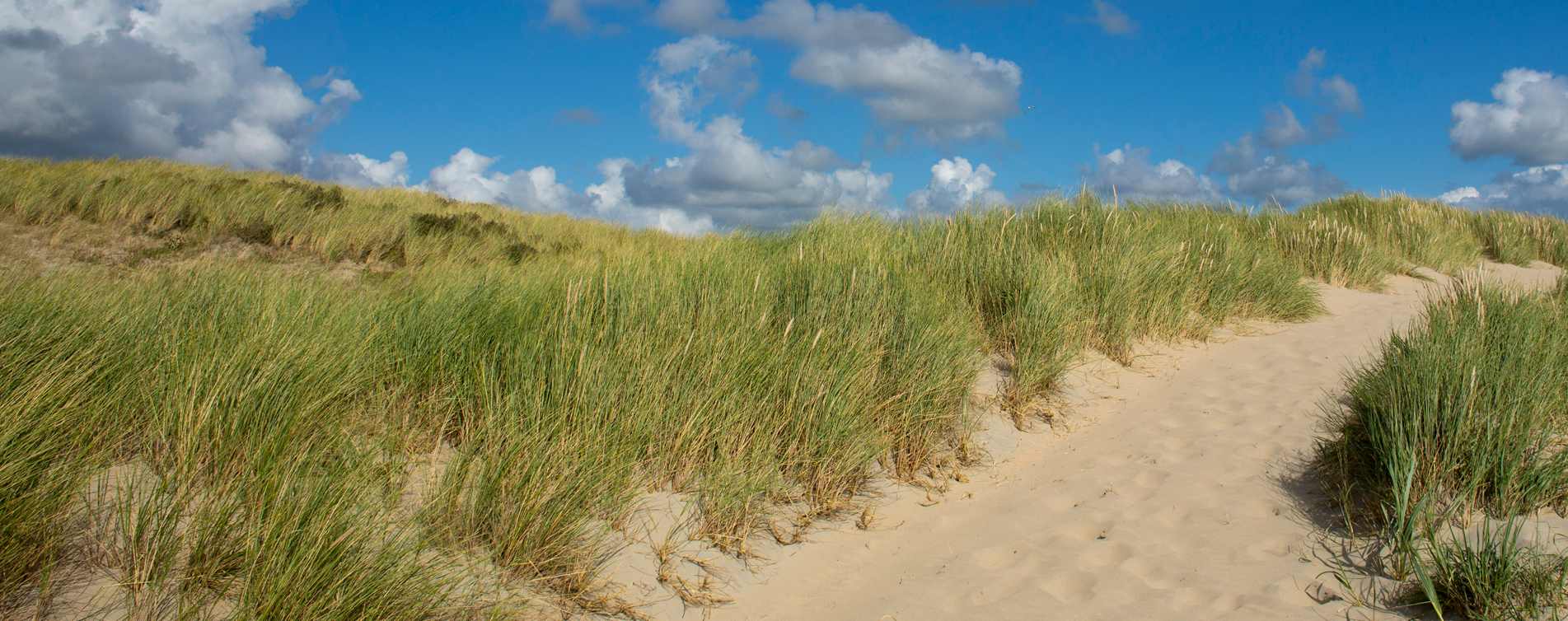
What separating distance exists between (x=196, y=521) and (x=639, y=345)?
212cm

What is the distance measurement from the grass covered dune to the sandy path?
34cm

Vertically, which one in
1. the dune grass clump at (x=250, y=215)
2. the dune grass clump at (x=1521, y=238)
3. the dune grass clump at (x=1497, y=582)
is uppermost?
the dune grass clump at (x=1521, y=238)

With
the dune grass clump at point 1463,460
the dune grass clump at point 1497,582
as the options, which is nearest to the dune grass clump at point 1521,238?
the dune grass clump at point 1463,460

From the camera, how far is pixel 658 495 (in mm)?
3926

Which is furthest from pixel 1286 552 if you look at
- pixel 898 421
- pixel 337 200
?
pixel 337 200

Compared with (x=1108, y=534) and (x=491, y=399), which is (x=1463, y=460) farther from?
(x=491, y=399)

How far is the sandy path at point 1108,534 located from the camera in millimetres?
3471

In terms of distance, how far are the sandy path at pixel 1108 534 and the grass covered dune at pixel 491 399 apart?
335mm

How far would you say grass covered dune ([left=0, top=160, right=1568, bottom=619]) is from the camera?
253cm

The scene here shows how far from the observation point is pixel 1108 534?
408 cm

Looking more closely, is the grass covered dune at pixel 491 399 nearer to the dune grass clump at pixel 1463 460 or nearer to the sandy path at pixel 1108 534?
the sandy path at pixel 1108 534

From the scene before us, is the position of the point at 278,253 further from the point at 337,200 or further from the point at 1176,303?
the point at 1176,303

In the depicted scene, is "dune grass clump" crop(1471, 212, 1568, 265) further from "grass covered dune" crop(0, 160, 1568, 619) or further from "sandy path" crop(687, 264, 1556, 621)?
"sandy path" crop(687, 264, 1556, 621)

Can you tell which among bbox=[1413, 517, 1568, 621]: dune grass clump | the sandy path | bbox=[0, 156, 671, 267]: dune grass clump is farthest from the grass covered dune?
bbox=[0, 156, 671, 267]: dune grass clump
